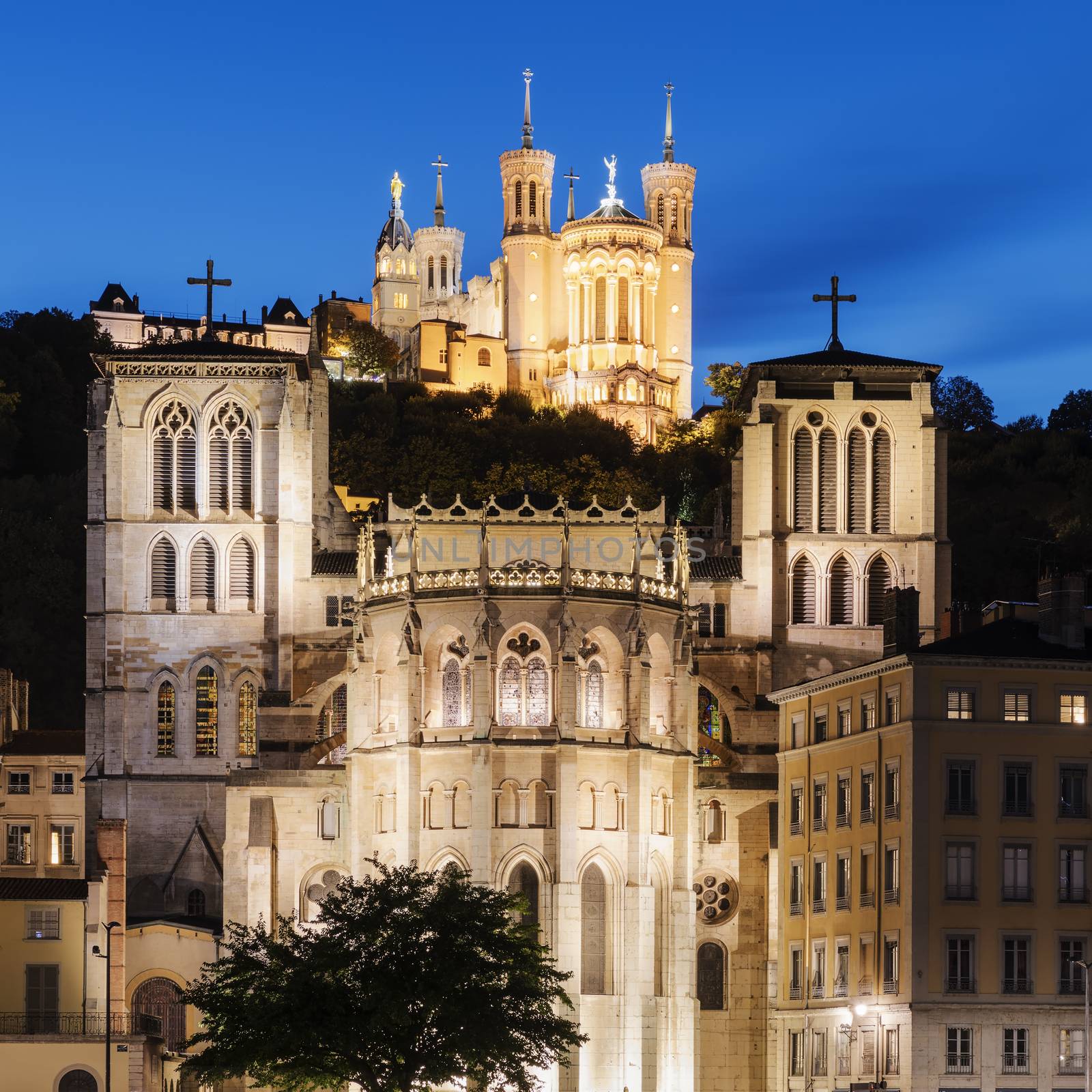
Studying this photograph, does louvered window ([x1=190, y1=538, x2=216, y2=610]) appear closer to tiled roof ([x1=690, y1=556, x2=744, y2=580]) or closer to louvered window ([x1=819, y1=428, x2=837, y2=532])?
tiled roof ([x1=690, y1=556, x2=744, y2=580])

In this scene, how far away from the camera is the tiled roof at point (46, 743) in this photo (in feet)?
427

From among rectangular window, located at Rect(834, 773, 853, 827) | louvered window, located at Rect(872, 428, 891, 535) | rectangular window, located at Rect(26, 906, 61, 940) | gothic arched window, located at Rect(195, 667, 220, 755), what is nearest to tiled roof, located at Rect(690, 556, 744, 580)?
louvered window, located at Rect(872, 428, 891, 535)

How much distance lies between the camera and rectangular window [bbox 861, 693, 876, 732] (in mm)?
96812

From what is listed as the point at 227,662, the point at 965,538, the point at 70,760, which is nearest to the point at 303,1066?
the point at 227,662

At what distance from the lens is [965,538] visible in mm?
156000

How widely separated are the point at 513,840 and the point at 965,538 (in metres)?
66.7

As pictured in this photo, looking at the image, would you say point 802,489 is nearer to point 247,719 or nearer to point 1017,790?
point 247,719

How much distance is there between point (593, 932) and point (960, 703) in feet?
50.0

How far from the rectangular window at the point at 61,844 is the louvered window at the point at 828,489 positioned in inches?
1539

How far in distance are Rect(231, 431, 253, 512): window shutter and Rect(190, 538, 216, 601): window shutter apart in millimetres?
2387

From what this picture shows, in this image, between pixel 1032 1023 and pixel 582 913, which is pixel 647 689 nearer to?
pixel 582 913

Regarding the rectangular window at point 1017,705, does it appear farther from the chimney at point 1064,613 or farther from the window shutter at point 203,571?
the window shutter at point 203,571

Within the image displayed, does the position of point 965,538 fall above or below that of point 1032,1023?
above

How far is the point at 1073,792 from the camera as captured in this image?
93.4 metres
